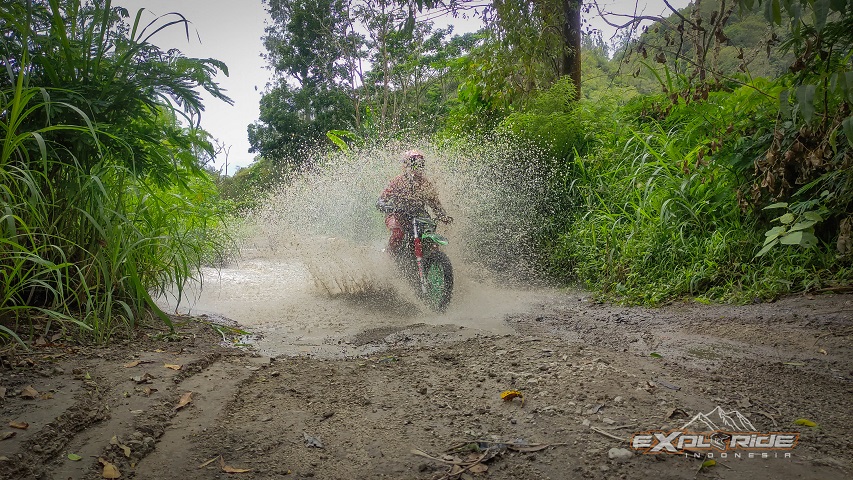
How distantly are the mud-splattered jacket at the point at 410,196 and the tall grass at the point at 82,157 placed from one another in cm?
288

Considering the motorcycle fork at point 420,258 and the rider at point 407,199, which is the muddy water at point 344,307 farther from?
the rider at point 407,199

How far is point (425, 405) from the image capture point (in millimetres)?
2717

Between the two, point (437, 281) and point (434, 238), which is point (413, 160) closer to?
point (434, 238)

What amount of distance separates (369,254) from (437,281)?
5.26 feet

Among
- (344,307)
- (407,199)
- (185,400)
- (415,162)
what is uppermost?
(415,162)

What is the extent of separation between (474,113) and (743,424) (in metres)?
9.07

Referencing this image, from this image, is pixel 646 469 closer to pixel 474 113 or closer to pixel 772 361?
pixel 772 361

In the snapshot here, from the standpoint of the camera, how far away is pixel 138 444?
2.16 metres

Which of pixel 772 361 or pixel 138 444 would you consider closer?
pixel 138 444

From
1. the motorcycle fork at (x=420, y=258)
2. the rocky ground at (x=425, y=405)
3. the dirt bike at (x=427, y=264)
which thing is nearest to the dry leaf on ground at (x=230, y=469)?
the rocky ground at (x=425, y=405)

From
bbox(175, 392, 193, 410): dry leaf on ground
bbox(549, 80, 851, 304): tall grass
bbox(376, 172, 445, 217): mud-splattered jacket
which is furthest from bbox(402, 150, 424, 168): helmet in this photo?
bbox(175, 392, 193, 410): dry leaf on ground

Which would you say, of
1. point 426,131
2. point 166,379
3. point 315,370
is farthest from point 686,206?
point 426,131

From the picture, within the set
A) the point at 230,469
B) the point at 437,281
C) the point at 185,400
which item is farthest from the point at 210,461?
the point at 437,281

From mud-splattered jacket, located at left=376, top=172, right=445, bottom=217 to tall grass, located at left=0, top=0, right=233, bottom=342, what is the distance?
2882 millimetres
